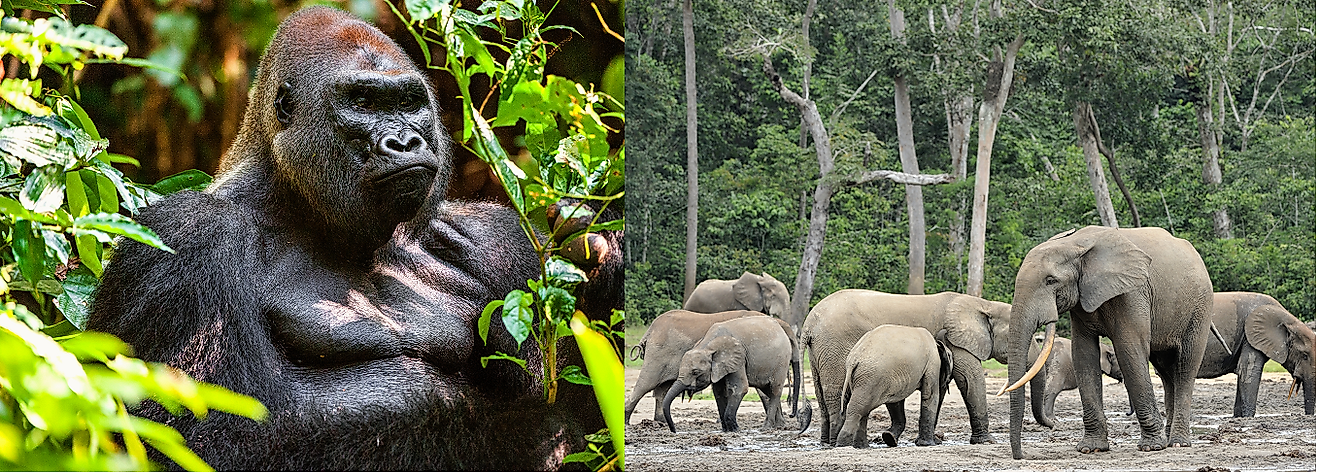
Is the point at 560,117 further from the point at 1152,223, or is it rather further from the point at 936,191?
the point at 1152,223

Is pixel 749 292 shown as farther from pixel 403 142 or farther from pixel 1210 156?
pixel 403 142

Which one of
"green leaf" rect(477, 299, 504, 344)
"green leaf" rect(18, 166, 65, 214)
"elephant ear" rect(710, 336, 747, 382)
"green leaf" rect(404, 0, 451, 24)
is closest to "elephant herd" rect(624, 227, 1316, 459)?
"elephant ear" rect(710, 336, 747, 382)

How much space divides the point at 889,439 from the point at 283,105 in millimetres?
2822

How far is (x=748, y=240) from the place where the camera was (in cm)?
400

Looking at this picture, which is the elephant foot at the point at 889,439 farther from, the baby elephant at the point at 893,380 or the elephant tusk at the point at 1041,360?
the elephant tusk at the point at 1041,360

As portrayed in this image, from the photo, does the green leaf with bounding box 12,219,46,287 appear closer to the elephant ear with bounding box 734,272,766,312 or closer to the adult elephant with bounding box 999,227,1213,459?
the elephant ear with bounding box 734,272,766,312

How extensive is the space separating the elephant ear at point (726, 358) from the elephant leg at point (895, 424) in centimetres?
73

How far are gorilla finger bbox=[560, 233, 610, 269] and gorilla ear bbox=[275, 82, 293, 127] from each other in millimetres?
580

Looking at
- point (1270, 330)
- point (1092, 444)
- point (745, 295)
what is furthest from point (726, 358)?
point (1270, 330)

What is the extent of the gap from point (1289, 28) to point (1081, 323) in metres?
1.20

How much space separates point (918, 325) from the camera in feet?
13.9

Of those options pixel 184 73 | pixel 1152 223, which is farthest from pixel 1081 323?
pixel 184 73

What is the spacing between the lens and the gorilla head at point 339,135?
2074mm

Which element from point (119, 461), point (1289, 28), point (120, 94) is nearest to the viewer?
point (119, 461)
